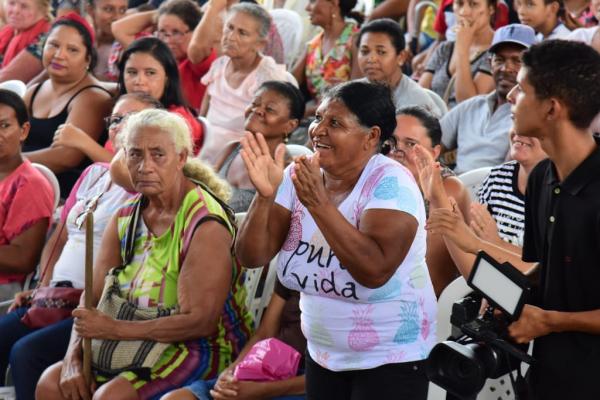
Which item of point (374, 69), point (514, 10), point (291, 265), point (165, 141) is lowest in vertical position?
point (291, 265)

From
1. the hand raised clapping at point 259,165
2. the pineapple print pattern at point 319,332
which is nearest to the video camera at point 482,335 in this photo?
the pineapple print pattern at point 319,332

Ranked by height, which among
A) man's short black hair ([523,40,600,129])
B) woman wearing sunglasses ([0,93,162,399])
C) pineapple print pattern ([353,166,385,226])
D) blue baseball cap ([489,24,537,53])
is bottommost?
woman wearing sunglasses ([0,93,162,399])

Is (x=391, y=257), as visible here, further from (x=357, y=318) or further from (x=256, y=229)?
(x=256, y=229)

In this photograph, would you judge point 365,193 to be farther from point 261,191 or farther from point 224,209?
point 224,209

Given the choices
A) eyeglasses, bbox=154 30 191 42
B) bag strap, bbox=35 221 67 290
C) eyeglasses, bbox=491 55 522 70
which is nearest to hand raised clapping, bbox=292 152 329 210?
bag strap, bbox=35 221 67 290

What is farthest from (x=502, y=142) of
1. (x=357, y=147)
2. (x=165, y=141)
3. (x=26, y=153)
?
(x=26, y=153)

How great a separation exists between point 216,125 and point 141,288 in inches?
85.3

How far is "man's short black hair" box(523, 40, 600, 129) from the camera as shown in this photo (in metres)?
2.28

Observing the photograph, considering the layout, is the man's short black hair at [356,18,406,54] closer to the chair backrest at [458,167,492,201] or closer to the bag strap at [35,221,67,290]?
the chair backrest at [458,167,492,201]

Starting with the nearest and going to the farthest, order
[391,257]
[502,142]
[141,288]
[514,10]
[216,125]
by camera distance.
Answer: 1. [391,257]
2. [141,288]
3. [502,142]
4. [216,125]
5. [514,10]

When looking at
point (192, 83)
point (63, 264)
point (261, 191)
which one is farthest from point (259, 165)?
point (192, 83)

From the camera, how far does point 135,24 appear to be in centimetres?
667

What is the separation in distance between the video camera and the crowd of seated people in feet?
0.85

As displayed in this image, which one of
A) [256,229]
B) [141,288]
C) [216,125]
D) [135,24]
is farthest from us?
[135,24]
